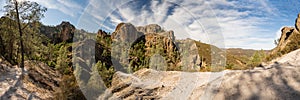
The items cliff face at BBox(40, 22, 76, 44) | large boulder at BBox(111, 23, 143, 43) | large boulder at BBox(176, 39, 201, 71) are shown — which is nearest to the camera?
large boulder at BBox(111, 23, 143, 43)

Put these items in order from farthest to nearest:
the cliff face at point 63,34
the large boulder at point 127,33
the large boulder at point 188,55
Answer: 1. the cliff face at point 63,34
2. the large boulder at point 188,55
3. the large boulder at point 127,33

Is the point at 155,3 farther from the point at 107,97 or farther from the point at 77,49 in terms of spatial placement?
the point at 77,49

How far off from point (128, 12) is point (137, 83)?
12.4 ft

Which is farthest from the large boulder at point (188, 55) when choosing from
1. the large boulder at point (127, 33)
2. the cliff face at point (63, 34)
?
the cliff face at point (63, 34)

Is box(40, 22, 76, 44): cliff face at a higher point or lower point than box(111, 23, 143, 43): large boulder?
higher

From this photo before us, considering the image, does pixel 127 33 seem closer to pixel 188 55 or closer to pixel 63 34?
pixel 188 55

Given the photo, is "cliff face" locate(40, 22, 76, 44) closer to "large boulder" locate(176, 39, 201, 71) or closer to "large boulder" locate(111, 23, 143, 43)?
"large boulder" locate(111, 23, 143, 43)

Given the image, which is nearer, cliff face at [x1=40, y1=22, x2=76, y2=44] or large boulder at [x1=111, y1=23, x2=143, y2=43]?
large boulder at [x1=111, y1=23, x2=143, y2=43]

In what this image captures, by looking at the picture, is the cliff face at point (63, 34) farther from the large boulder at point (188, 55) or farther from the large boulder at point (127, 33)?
the large boulder at point (188, 55)

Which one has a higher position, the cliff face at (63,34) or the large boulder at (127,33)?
the cliff face at (63,34)

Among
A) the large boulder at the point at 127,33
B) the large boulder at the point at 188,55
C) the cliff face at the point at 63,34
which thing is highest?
the cliff face at the point at 63,34

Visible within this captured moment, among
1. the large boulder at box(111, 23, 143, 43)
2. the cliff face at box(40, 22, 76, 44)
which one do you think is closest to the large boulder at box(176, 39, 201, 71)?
the large boulder at box(111, 23, 143, 43)

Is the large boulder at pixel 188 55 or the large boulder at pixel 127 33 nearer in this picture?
the large boulder at pixel 127 33

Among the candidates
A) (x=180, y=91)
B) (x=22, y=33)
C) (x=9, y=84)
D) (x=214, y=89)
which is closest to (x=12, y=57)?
(x=22, y=33)
